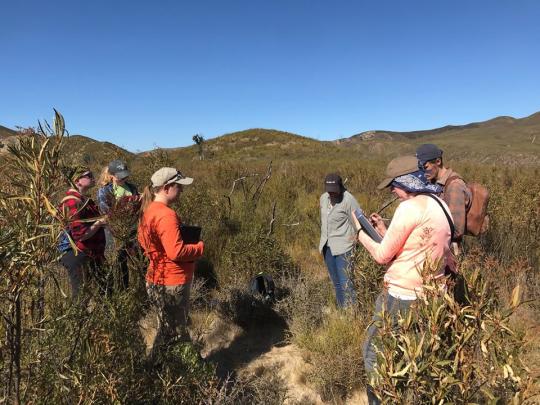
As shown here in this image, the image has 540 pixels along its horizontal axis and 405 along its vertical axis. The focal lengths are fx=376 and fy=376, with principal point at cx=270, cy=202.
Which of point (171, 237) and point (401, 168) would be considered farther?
point (171, 237)

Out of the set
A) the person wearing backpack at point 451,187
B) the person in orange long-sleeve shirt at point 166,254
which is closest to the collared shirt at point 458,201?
the person wearing backpack at point 451,187

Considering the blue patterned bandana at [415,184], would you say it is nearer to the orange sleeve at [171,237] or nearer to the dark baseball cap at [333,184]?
the orange sleeve at [171,237]

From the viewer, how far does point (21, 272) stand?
1.38 m

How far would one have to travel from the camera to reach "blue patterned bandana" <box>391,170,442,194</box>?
7.41 feet

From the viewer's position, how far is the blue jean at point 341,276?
3.88 metres

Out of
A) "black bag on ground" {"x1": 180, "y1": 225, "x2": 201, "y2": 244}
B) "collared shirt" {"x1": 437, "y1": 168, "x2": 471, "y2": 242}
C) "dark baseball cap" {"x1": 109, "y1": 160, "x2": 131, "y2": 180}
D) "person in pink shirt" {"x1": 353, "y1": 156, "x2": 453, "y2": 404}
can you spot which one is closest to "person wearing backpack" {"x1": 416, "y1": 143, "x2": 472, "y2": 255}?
"collared shirt" {"x1": 437, "y1": 168, "x2": 471, "y2": 242}

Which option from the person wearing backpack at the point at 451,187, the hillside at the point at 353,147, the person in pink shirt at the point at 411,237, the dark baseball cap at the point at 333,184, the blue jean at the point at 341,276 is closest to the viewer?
the person in pink shirt at the point at 411,237

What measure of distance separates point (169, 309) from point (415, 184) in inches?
79.5

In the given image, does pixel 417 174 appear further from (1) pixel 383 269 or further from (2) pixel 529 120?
(2) pixel 529 120

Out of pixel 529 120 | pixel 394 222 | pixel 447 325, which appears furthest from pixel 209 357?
pixel 529 120

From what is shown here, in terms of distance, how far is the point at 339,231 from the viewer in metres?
4.15

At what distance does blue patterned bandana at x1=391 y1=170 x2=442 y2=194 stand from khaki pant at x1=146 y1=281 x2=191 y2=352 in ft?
5.83

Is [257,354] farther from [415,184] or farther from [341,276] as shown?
[415,184]

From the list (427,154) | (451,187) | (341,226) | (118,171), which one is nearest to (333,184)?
(341,226)
